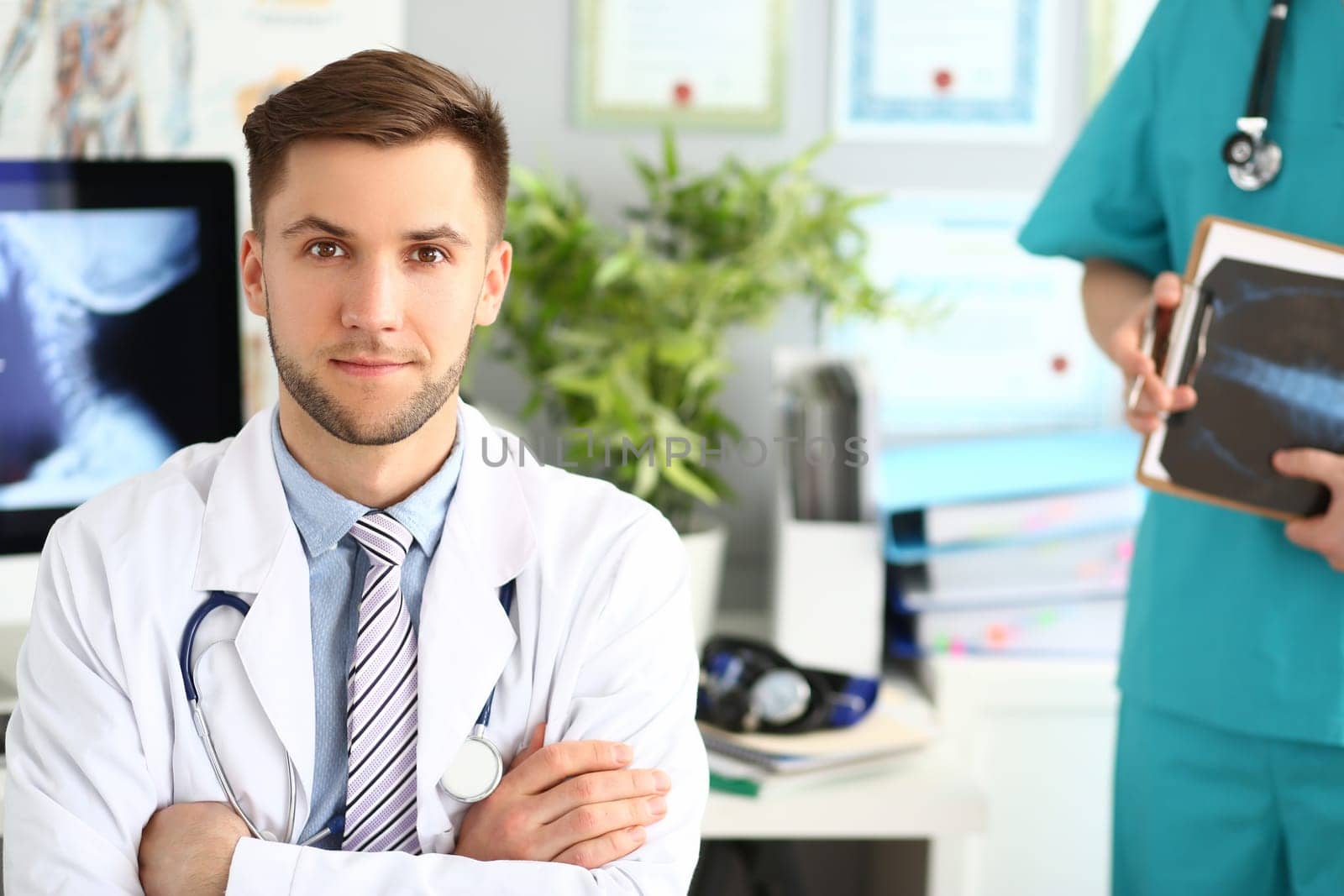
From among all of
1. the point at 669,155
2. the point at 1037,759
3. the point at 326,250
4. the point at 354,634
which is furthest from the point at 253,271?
the point at 1037,759

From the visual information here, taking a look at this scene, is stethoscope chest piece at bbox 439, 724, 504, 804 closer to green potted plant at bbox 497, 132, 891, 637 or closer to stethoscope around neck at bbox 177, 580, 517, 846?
stethoscope around neck at bbox 177, 580, 517, 846

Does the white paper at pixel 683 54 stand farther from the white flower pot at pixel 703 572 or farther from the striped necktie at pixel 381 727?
the striped necktie at pixel 381 727

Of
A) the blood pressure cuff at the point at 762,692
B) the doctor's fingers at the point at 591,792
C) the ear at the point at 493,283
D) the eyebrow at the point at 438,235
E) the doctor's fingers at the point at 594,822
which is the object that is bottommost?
the blood pressure cuff at the point at 762,692

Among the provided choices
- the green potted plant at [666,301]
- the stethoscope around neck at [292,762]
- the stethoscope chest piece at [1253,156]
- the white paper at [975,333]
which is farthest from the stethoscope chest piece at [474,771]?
the white paper at [975,333]

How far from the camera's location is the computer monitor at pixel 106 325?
1438mm

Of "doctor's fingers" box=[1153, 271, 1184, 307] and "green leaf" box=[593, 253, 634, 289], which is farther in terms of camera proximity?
"green leaf" box=[593, 253, 634, 289]

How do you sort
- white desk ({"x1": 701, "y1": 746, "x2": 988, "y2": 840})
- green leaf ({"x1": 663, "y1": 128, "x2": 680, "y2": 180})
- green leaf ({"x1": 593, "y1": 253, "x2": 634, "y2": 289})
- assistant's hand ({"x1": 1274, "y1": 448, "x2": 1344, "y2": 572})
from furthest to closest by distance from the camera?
green leaf ({"x1": 663, "y1": 128, "x2": 680, "y2": 180})
green leaf ({"x1": 593, "y1": 253, "x2": 634, "y2": 289})
white desk ({"x1": 701, "y1": 746, "x2": 988, "y2": 840})
assistant's hand ({"x1": 1274, "y1": 448, "x2": 1344, "y2": 572})

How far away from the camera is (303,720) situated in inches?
40.3

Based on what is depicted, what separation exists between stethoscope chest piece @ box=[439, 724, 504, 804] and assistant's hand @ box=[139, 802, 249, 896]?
160mm

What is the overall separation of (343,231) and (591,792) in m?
0.47

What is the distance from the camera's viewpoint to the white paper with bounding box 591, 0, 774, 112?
6.34ft

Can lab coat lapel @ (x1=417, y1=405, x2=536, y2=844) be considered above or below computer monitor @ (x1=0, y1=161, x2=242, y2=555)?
below

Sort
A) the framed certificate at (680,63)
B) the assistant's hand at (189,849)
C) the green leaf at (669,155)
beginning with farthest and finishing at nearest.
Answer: the framed certificate at (680,63)
the green leaf at (669,155)
the assistant's hand at (189,849)

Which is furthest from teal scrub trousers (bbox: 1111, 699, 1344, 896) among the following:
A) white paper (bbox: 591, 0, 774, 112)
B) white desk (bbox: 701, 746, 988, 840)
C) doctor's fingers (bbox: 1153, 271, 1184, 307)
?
white paper (bbox: 591, 0, 774, 112)
